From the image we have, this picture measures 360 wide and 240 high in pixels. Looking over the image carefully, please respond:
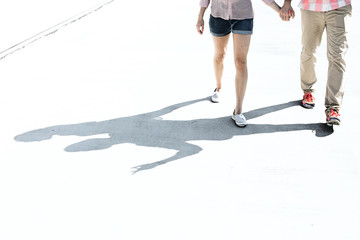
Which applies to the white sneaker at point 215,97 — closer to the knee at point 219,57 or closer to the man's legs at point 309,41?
the knee at point 219,57

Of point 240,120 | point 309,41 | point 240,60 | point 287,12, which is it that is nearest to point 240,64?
point 240,60

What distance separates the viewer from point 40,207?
274 centimetres

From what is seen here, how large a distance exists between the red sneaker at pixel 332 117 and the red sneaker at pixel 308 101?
37cm

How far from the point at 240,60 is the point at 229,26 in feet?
1.22

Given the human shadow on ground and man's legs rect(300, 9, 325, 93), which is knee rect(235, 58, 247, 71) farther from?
man's legs rect(300, 9, 325, 93)

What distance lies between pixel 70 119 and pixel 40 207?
55.3 inches

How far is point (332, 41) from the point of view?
3.84 m

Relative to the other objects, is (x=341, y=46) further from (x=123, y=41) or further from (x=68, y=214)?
(x=123, y=41)

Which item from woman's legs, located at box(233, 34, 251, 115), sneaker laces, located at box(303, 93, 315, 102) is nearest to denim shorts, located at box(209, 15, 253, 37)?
woman's legs, located at box(233, 34, 251, 115)

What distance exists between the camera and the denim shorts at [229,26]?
3.73 m

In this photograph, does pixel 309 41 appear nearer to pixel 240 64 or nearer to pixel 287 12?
pixel 287 12

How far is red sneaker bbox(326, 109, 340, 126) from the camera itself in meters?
3.81

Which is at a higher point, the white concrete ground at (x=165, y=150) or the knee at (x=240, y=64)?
the knee at (x=240, y=64)

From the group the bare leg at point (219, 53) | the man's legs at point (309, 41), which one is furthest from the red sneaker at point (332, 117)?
the bare leg at point (219, 53)
